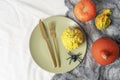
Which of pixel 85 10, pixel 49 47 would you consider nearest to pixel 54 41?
pixel 49 47

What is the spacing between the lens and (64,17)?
0.73 meters

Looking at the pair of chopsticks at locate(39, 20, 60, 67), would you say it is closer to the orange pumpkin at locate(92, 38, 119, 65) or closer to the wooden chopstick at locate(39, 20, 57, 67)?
the wooden chopstick at locate(39, 20, 57, 67)

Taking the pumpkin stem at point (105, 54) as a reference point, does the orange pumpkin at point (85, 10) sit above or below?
above

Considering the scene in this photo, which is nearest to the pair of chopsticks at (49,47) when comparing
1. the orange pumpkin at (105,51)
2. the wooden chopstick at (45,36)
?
the wooden chopstick at (45,36)

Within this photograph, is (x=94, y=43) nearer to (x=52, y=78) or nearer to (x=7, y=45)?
(x=52, y=78)

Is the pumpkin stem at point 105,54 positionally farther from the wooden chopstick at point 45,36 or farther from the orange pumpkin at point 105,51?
the wooden chopstick at point 45,36

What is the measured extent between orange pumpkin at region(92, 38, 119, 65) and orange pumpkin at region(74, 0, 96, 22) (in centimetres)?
8

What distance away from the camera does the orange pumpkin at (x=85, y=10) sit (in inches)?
26.8

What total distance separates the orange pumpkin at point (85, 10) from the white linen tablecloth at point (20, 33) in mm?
70

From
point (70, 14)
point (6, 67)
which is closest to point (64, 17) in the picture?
point (70, 14)

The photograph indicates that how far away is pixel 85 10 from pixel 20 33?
0.21 metres

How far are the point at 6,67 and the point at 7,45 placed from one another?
0.07 m

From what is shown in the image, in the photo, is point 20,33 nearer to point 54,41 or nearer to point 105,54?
point 54,41

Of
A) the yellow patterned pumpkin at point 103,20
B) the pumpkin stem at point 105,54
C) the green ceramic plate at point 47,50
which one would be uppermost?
the yellow patterned pumpkin at point 103,20
